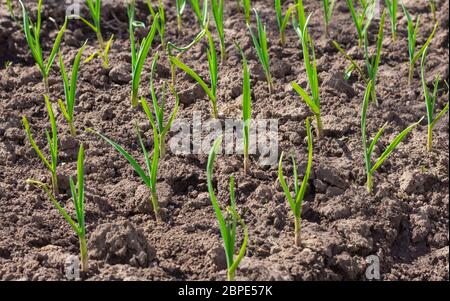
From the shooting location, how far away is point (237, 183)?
8.78 ft

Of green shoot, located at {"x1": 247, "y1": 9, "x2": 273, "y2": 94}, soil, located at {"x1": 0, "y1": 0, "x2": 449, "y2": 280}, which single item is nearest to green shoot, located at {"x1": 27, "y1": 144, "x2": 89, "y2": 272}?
soil, located at {"x1": 0, "y1": 0, "x2": 449, "y2": 280}

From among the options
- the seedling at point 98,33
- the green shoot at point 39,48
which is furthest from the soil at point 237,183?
the green shoot at point 39,48

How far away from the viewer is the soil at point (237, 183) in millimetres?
2396

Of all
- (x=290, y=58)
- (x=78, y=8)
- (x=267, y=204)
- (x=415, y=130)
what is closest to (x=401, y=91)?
(x=415, y=130)

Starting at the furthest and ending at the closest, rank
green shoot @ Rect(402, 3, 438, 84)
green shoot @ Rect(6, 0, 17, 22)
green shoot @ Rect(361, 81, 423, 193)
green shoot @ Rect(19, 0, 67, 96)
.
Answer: green shoot @ Rect(6, 0, 17, 22) < green shoot @ Rect(402, 3, 438, 84) < green shoot @ Rect(19, 0, 67, 96) < green shoot @ Rect(361, 81, 423, 193)

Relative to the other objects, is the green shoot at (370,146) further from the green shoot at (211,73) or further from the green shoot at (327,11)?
the green shoot at (327,11)

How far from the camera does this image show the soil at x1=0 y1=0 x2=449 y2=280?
240 centimetres

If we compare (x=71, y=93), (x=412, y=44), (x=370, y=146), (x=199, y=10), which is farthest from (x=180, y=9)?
(x=370, y=146)

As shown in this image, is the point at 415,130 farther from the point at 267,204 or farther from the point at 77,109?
the point at 77,109

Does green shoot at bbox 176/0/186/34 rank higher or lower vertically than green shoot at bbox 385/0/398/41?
higher

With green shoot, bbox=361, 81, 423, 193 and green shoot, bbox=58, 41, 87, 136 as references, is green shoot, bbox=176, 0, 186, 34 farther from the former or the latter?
green shoot, bbox=361, 81, 423, 193

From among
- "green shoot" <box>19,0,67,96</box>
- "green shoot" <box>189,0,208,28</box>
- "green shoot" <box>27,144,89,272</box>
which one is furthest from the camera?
"green shoot" <box>189,0,208,28</box>

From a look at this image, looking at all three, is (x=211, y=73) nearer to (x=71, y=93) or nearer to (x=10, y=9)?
(x=71, y=93)

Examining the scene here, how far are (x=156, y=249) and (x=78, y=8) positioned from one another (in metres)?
1.64
